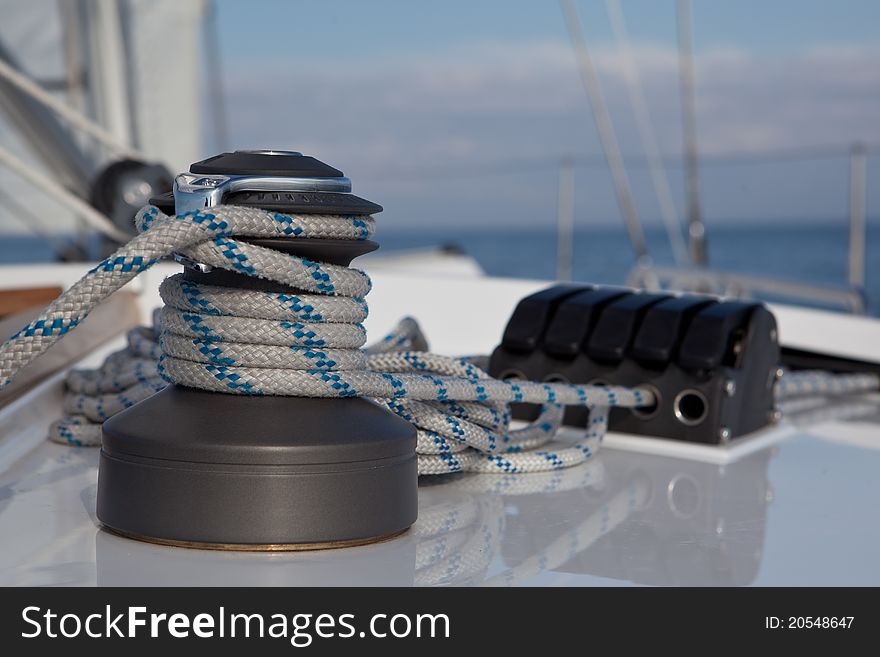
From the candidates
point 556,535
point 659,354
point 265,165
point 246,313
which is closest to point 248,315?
point 246,313

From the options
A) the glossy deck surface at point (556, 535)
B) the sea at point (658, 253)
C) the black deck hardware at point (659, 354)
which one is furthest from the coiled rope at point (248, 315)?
the sea at point (658, 253)

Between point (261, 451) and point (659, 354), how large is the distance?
26.4 inches

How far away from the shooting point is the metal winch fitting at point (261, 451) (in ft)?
2.69

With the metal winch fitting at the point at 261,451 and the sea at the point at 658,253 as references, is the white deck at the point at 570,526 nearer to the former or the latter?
the metal winch fitting at the point at 261,451

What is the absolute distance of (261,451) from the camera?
32.0 inches

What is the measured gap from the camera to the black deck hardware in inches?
53.7

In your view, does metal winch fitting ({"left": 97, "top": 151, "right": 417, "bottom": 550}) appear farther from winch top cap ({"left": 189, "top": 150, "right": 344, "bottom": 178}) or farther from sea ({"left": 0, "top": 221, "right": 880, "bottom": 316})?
sea ({"left": 0, "top": 221, "right": 880, "bottom": 316})

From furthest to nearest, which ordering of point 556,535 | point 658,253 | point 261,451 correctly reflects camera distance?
point 658,253 → point 556,535 → point 261,451

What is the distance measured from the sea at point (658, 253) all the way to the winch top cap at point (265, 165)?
1312cm

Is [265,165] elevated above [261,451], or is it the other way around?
[265,165]

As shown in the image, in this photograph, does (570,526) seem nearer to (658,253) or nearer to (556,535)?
(556,535)

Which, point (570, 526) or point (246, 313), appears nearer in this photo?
point (246, 313)

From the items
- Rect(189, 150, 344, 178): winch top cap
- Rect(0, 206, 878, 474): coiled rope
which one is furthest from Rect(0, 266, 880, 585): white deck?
Rect(189, 150, 344, 178): winch top cap
